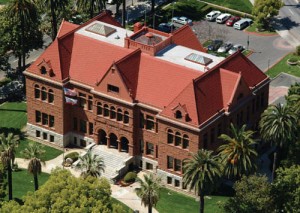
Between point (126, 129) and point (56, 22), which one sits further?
point (56, 22)

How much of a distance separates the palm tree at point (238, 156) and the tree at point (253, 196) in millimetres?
4922

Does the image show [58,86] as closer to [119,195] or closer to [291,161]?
[119,195]

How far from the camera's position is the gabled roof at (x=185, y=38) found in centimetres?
16400

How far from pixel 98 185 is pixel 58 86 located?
37241mm

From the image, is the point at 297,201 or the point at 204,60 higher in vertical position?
the point at 204,60

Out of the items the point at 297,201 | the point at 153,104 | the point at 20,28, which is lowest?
the point at 297,201

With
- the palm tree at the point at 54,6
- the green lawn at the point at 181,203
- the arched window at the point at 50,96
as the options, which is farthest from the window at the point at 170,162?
the palm tree at the point at 54,6

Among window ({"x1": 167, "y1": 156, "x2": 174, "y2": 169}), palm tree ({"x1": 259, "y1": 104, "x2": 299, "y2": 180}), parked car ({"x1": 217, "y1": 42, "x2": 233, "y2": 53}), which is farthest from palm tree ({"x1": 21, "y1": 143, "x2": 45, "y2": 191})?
parked car ({"x1": 217, "y1": 42, "x2": 233, "y2": 53})

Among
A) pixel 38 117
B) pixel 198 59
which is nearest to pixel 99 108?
pixel 38 117

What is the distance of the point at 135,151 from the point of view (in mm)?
157750

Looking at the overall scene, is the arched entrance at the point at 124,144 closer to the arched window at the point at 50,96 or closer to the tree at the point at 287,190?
the arched window at the point at 50,96

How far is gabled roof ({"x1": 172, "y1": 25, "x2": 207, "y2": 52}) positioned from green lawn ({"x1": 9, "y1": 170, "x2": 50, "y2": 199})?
34008 mm

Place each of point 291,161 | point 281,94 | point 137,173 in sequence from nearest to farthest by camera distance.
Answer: point 291,161 < point 137,173 < point 281,94

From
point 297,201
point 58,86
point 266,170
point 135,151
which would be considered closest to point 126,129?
point 135,151
